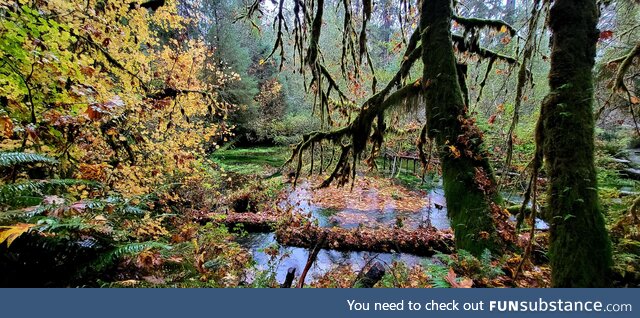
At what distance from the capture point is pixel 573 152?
1972 mm

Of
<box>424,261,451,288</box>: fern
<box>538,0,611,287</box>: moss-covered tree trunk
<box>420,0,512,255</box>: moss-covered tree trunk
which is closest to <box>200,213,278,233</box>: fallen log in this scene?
<box>420,0,512,255</box>: moss-covered tree trunk

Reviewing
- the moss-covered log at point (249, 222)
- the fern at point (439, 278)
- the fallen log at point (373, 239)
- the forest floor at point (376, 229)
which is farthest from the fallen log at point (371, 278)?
the moss-covered log at point (249, 222)

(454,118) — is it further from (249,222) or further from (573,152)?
(249,222)

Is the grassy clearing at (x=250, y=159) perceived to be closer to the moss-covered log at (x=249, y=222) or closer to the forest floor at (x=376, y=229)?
the forest floor at (x=376, y=229)

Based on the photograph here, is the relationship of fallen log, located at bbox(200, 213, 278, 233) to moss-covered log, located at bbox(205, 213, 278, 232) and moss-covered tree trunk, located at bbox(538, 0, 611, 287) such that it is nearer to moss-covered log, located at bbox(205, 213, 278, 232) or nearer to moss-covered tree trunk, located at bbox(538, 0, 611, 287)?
moss-covered log, located at bbox(205, 213, 278, 232)

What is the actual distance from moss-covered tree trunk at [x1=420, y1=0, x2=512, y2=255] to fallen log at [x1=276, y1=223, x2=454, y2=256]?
5.16 metres

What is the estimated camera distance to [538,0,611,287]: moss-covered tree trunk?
6.05ft

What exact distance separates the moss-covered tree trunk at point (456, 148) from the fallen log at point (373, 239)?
5.16 metres

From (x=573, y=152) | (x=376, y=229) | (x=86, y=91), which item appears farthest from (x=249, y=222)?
(x=573, y=152)

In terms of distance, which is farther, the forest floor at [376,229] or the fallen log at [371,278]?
the fallen log at [371,278]

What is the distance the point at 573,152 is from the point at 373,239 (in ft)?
23.7

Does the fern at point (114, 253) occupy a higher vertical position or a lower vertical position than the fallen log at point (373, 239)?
higher

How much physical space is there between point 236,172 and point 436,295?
15472 millimetres

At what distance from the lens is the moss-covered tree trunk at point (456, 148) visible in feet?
10.2
